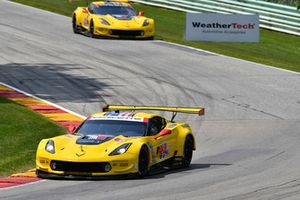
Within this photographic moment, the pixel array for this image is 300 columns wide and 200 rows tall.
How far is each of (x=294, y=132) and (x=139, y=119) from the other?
20.5ft

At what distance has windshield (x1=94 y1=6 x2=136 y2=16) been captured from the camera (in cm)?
3778

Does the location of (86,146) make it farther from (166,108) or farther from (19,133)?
(19,133)

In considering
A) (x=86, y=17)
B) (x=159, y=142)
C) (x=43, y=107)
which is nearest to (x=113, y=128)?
(x=159, y=142)

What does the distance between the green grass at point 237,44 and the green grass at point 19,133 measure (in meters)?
13.5

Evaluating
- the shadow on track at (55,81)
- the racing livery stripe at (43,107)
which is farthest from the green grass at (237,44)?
the racing livery stripe at (43,107)

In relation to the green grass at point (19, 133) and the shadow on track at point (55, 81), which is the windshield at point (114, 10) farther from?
the green grass at point (19, 133)

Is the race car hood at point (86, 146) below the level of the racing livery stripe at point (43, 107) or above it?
above

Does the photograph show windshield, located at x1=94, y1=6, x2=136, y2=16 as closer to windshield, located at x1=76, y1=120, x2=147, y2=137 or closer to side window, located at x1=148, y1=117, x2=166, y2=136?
side window, located at x1=148, y1=117, x2=166, y2=136

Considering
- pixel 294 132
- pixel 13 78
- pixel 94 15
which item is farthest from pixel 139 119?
pixel 94 15

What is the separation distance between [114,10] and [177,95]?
39.4ft

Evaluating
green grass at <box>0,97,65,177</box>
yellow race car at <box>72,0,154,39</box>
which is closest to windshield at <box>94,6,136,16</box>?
yellow race car at <box>72,0,154,39</box>

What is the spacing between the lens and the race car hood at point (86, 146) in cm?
1576

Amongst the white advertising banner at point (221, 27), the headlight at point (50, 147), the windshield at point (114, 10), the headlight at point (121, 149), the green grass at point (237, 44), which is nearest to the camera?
the headlight at point (121, 149)

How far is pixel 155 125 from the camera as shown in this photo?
17516 millimetres
